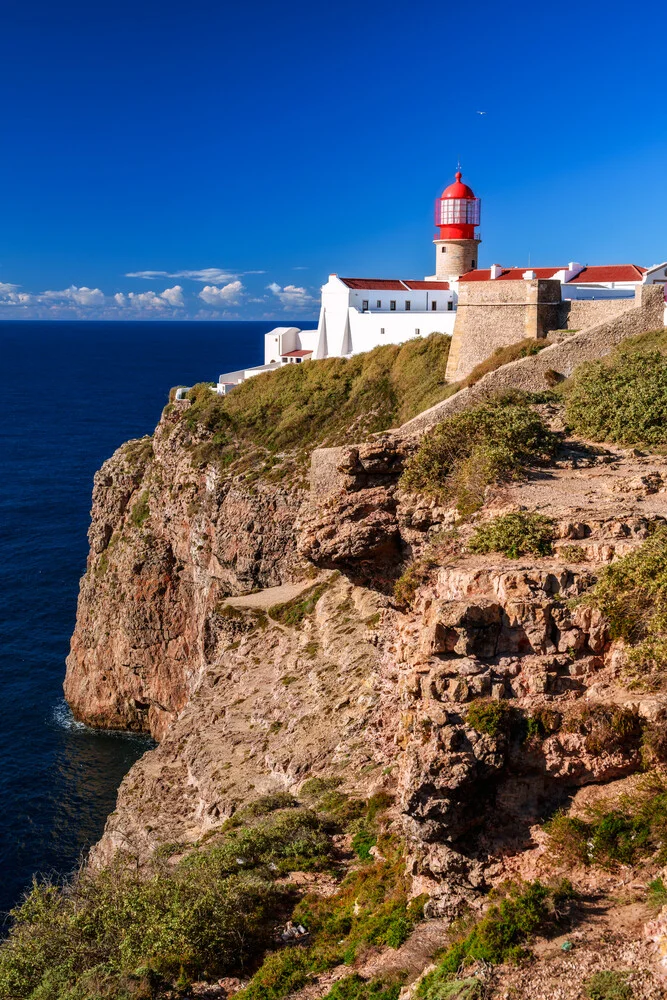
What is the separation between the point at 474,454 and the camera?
19047mm

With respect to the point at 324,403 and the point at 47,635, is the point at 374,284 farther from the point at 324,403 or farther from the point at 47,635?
the point at 47,635

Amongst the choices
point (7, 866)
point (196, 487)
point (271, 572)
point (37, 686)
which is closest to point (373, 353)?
point (196, 487)

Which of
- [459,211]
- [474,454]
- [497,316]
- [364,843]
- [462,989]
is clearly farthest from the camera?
[459,211]

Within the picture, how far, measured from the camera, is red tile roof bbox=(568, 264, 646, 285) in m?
42.6

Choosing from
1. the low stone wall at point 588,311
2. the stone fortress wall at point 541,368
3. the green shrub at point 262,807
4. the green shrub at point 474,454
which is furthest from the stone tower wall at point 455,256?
the green shrub at point 262,807

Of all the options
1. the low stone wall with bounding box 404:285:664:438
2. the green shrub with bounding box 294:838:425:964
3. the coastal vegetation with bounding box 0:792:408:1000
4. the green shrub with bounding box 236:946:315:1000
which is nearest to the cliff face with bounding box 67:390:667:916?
the green shrub with bounding box 294:838:425:964

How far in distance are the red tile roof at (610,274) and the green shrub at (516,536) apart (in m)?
30.0

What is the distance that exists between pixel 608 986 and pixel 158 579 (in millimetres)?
36697

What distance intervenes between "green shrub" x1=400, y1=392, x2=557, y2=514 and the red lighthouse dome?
36.1 meters

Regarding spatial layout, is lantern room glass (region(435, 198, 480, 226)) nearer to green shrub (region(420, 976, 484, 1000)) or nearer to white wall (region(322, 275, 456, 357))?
white wall (region(322, 275, 456, 357))

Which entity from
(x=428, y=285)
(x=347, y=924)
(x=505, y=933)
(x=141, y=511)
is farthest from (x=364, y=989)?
(x=428, y=285)

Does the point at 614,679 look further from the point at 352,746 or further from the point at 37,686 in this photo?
the point at 37,686

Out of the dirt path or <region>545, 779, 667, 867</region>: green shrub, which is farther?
the dirt path

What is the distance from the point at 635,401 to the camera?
22609 mm
